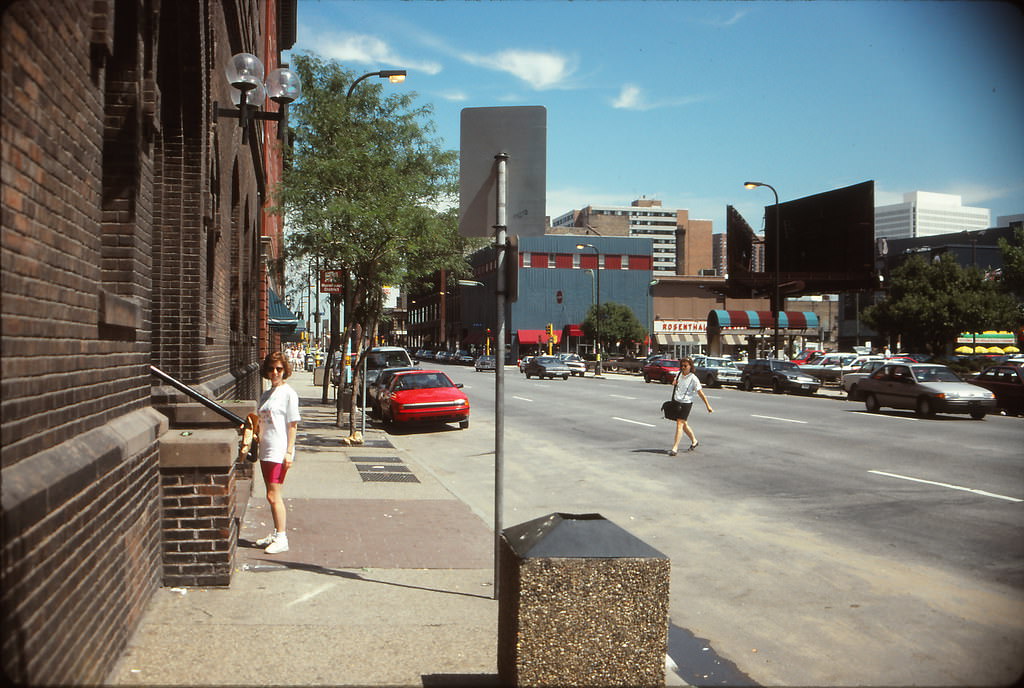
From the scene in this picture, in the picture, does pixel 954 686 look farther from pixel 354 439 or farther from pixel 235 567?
pixel 354 439

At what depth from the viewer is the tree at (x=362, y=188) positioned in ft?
60.1

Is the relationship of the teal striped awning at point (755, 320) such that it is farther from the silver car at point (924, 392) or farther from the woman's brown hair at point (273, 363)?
the woman's brown hair at point (273, 363)

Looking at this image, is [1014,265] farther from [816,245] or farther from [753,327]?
[753,327]

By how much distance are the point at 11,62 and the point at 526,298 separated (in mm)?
92934

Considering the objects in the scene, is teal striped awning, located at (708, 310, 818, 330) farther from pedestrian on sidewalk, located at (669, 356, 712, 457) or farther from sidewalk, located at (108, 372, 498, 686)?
sidewalk, located at (108, 372, 498, 686)

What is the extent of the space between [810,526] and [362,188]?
12211 millimetres

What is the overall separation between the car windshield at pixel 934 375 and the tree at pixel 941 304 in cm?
2807

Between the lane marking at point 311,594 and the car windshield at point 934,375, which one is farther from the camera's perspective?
the car windshield at point 934,375

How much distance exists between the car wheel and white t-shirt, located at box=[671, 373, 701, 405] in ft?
38.8

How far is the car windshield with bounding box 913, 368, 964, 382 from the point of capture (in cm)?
2659

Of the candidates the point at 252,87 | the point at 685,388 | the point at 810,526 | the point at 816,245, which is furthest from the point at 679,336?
the point at 252,87

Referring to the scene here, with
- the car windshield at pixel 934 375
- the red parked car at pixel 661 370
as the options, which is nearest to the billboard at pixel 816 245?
the red parked car at pixel 661 370

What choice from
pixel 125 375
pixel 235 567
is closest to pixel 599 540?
pixel 125 375

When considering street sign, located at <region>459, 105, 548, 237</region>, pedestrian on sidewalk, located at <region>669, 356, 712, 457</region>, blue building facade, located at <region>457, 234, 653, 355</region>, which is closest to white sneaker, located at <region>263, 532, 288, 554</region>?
street sign, located at <region>459, 105, 548, 237</region>
